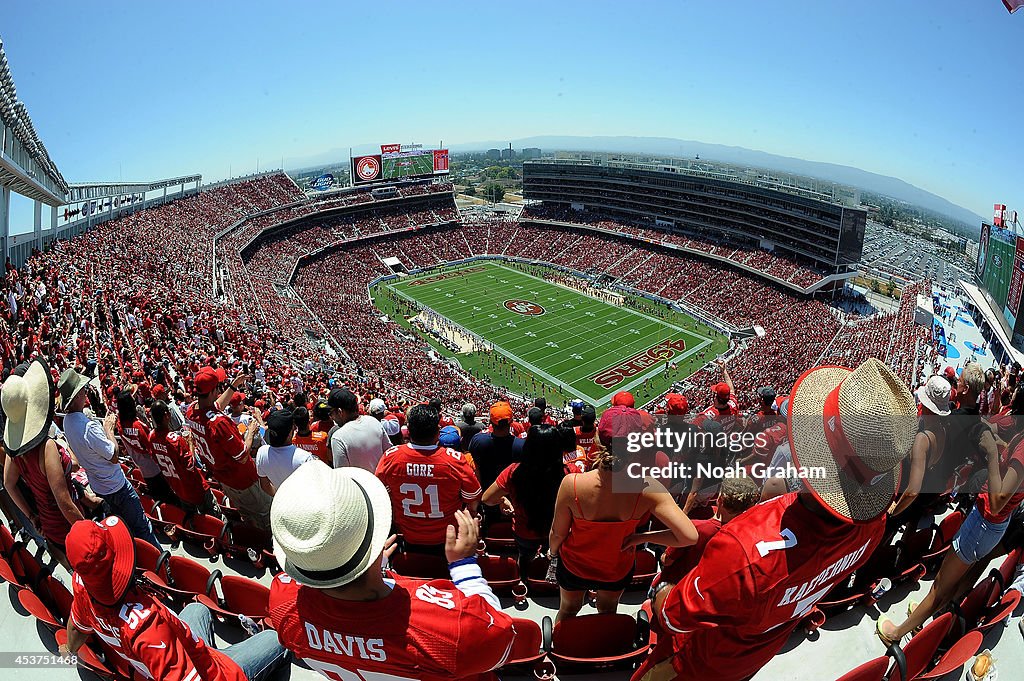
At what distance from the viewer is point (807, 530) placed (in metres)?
2.34

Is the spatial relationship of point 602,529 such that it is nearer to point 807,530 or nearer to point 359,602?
point 807,530

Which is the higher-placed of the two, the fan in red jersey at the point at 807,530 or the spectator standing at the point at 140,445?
the fan in red jersey at the point at 807,530

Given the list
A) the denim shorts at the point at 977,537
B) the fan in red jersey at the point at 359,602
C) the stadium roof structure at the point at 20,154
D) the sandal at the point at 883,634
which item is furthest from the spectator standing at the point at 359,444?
the stadium roof structure at the point at 20,154

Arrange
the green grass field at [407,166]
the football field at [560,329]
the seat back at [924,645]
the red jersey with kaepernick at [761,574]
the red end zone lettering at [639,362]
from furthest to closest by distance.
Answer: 1. the green grass field at [407,166]
2. the football field at [560,329]
3. the red end zone lettering at [639,362]
4. the seat back at [924,645]
5. the red jersey with kaepernick at [761,574]

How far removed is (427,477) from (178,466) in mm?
3260

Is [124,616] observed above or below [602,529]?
below

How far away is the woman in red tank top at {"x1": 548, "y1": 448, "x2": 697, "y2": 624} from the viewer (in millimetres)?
3170

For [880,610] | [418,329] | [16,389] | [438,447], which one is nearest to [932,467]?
[880,610]

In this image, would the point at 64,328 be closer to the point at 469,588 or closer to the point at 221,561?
the point at 221,561

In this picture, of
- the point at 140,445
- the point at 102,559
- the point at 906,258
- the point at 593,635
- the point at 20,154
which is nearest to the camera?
the point at 102,559

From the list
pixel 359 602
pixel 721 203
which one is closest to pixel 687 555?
pixel 359 602

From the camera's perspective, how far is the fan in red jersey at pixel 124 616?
276cm

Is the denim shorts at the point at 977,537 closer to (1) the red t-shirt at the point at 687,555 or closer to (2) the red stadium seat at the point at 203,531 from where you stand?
(1) the red t-shirt at the point at 687,555

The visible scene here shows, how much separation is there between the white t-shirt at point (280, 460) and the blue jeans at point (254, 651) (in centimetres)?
130
